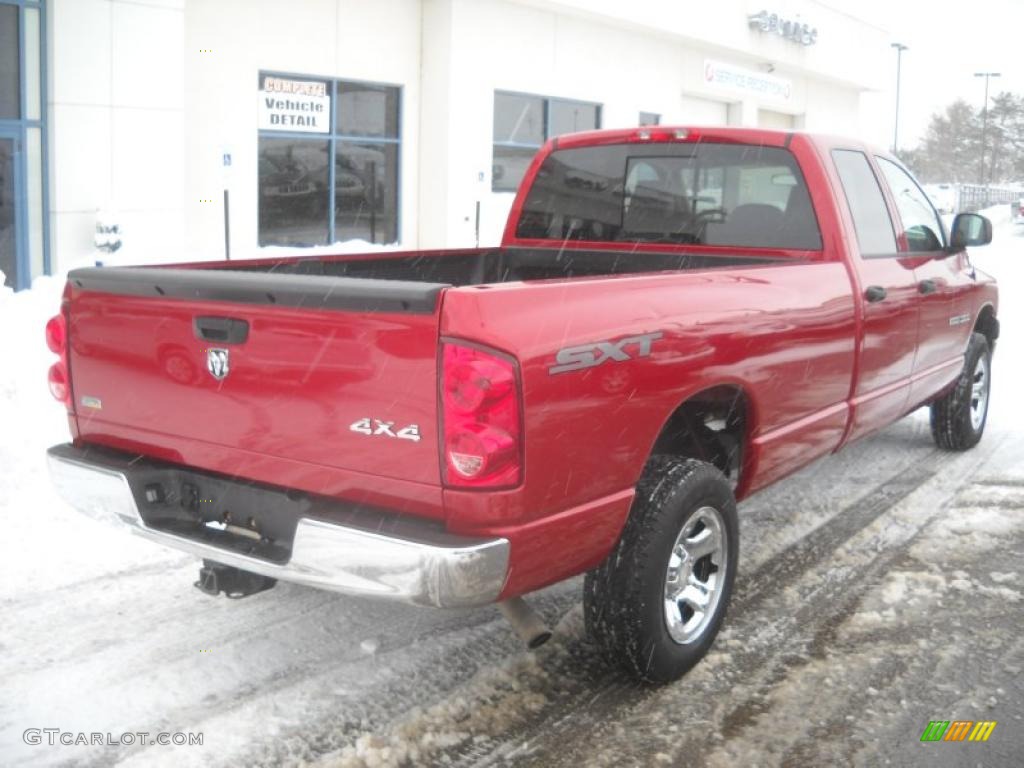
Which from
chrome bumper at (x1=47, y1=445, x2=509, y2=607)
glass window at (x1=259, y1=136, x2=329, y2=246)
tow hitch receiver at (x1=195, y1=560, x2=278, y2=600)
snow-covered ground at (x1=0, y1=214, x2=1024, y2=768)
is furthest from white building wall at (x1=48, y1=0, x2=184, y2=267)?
chrome bumper at (x1=47, y1=445, x2=509, y2=607)

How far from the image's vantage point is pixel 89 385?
3.83 m

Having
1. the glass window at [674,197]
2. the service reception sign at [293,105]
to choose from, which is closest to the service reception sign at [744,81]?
the service reception sign at [293,105]

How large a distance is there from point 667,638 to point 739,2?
2385 centimetres

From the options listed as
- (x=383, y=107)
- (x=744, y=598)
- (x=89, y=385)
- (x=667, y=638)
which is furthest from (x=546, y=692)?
(x=383, y=107)

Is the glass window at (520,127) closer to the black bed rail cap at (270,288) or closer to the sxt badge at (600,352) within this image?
the black bed rail cap at (270,288)

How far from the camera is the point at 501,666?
3.95 m

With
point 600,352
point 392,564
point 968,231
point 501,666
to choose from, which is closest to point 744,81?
point 968,231

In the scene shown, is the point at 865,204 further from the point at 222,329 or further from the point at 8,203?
the point at 8,203

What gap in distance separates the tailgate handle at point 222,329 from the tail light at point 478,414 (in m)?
0.74

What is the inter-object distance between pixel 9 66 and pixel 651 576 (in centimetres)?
1105

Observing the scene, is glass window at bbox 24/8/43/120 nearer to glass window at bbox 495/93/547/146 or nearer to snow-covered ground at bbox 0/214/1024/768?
snow-covered ground at bbox 0/214/1024/768

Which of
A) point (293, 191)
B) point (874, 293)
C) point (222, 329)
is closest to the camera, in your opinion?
point (222, 329)

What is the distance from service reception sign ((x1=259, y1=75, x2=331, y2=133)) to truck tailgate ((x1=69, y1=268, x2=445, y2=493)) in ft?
40.6

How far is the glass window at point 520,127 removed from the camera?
19250 mm
